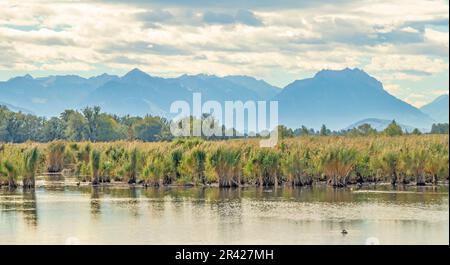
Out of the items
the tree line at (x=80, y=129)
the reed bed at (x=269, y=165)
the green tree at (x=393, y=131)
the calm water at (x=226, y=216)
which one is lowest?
the calm water at (x=226, y=216)

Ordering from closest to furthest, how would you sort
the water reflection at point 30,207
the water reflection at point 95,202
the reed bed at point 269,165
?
the water reflection at point 30,207, the water reflection at point 95,202, the reed bed at point 269,165

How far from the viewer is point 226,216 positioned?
111ft

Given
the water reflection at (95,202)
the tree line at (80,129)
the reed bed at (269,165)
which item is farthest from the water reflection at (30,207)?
the tree line at (80,129)

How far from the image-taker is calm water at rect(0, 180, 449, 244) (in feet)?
94.8

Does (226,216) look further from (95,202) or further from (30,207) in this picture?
(30,207)

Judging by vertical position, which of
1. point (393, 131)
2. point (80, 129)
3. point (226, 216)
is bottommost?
point (226, 216)

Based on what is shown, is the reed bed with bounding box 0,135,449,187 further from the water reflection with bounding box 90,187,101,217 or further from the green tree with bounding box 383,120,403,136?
the green tree with bounding box 383,120,403,136

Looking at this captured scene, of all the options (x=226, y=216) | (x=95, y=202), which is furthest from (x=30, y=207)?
(x=226, y=216)

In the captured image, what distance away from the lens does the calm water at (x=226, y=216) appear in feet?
94.8

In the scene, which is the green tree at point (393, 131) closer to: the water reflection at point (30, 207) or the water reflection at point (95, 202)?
the water reflection at point (95, 202)

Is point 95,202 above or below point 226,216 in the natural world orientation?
above

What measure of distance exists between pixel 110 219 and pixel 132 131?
7970 cm
